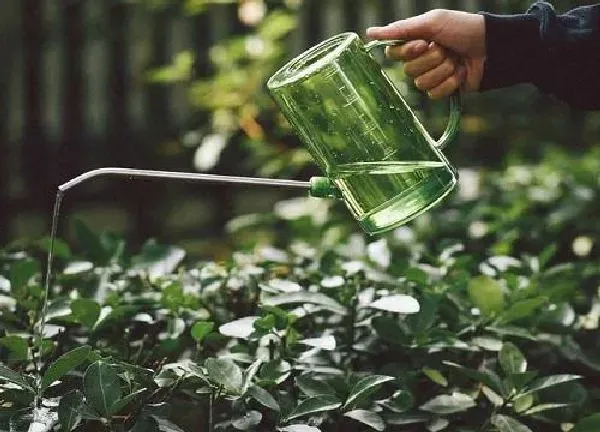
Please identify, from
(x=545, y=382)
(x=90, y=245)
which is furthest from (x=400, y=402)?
(x=90, y=245)

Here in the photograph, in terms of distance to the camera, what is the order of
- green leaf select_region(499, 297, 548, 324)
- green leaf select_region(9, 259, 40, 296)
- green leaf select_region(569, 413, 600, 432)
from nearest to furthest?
green leaf select_region(569, 413, 600, 432) → green leaf select_region(499, 297, 548, 324) → green leaf select_region(9, 259, 40, 296)

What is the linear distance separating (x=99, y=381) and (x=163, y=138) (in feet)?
13.9

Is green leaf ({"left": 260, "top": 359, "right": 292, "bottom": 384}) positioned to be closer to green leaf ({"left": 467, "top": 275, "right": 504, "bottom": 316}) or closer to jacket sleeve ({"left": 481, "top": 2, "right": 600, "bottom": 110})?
green leaf ({"left": 467, "top": 275, "right": 504, "bottom": 316})

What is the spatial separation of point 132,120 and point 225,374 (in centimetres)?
427

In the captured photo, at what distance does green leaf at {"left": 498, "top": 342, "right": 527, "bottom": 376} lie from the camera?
5.69 feet

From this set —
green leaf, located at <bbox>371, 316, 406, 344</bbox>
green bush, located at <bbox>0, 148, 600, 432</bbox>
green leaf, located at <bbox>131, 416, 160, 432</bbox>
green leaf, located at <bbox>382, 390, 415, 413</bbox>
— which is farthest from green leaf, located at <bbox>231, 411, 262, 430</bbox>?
green leaf, located at <bbox>371, 316, 406, 344</bbox>

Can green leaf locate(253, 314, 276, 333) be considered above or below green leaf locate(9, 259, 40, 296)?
below

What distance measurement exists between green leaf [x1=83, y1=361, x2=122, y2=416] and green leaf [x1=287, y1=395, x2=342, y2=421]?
0.27 meters

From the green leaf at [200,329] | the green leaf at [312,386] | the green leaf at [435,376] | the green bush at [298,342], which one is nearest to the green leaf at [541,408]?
the green bush at [298,342]

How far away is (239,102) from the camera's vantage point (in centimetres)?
402

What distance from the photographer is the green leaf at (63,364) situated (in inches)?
59.0

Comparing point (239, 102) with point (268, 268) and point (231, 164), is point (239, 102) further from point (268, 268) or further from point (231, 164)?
point (268, 268)

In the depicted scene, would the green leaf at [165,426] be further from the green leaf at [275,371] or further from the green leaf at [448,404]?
the green leaf at [448,404]

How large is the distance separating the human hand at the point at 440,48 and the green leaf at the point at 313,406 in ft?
2.13
